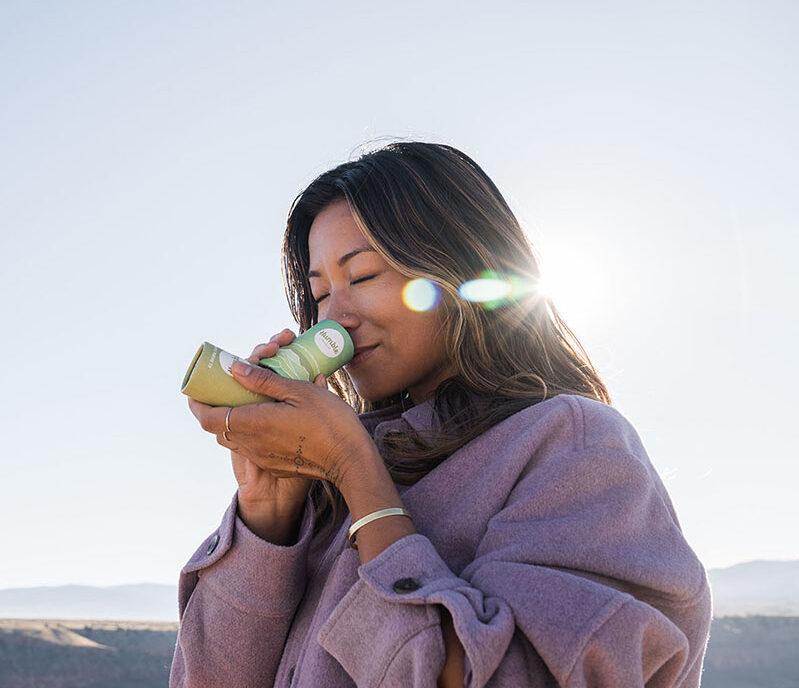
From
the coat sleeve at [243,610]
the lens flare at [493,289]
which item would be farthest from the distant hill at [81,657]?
the lens flare at [493,289]

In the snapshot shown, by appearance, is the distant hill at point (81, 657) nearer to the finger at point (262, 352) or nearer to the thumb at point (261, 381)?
the finger at point (262, 352)

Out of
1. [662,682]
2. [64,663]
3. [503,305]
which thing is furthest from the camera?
[64,663]

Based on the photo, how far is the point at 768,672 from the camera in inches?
887

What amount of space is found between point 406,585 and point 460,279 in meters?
1.10

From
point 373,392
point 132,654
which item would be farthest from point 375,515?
point 132,654

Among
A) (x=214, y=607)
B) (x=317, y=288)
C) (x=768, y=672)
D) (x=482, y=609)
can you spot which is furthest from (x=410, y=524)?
(x=768, y=672)

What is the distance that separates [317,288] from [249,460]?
61 centimetres

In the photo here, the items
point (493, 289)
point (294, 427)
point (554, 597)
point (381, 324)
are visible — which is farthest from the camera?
point (493, 289)

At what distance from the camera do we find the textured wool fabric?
64.7 inches

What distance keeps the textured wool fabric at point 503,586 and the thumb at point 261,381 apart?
43cm

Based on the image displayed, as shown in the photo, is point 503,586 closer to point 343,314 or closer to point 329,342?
point 329,342

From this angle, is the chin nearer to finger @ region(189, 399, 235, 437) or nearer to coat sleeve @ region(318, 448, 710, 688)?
finger @ region(189, 399, 235, 437)

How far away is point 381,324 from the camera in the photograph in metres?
2.55

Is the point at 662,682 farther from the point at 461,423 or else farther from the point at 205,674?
the point at 205,674
